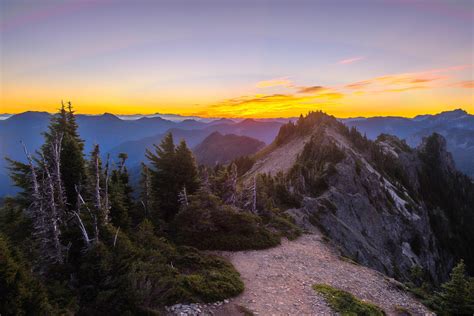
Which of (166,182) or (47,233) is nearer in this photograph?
(47,233)

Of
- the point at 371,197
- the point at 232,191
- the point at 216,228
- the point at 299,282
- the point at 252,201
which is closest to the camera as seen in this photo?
the point at 299,282

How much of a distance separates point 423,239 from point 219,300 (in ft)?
290

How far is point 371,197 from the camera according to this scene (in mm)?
75938

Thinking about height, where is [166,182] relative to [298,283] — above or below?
above

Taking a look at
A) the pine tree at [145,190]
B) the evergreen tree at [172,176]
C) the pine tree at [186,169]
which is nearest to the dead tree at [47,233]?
the pine tree at [145,190]

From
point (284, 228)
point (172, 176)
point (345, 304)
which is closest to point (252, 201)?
point (284, 228)

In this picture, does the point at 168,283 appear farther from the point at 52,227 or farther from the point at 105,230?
the point at 52,227

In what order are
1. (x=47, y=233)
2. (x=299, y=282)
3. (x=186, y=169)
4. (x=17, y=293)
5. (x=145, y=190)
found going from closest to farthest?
1. (x=17, y=293)
2. (x=47, y=233)
3. (x=299, y=282)
4. (x=145, y=190)
5. (x=186, y=169)

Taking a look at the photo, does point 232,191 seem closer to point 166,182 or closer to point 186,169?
point 186,169

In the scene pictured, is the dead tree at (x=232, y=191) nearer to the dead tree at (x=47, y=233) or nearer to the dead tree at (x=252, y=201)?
the dead tree at (x=252, y=201)

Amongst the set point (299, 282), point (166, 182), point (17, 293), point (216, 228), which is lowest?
point (299, 282)

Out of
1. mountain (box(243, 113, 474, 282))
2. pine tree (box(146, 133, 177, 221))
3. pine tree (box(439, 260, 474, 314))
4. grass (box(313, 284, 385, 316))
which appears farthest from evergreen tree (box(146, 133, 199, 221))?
pine tree (box(439, 260, 474, 314))

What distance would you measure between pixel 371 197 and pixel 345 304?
6378 cm

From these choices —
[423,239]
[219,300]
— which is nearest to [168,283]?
[219,300]
